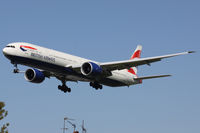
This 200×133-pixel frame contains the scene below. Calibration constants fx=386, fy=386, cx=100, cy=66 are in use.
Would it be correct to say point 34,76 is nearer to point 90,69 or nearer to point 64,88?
point 64,88

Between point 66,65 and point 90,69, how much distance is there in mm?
2865

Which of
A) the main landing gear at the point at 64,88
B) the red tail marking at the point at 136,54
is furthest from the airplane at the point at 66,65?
the red tail marking at the point at 136,54

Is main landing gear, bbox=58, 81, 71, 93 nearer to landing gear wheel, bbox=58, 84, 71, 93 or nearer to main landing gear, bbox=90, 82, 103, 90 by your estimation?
landing gear wheel, bbox=58, 84, 71, 93

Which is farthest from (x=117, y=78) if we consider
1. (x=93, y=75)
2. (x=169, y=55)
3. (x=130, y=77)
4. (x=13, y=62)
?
(x=13, y=62)

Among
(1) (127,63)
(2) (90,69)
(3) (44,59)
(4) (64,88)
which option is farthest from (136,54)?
(3) (44,59)

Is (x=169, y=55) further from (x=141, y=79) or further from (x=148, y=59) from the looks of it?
(x=141, y=79)

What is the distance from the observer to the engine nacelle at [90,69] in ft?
144

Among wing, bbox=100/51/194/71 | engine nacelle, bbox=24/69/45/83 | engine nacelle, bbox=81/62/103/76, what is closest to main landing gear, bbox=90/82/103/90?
wing, bbox=100/51/194/71

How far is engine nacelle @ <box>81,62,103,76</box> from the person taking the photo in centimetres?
4388

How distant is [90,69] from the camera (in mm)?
44375

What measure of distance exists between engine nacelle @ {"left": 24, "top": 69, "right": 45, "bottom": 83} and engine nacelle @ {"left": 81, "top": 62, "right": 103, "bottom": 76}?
6.24 metres

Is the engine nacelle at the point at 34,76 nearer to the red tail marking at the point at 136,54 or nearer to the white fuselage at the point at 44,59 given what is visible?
the white fuselage at the point at 44,59

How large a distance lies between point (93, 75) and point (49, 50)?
583 centimetres

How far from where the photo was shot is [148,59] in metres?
42.8
